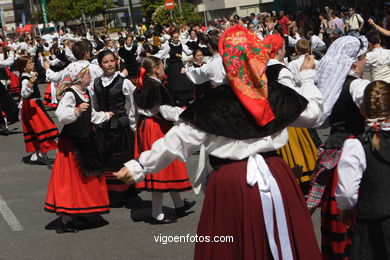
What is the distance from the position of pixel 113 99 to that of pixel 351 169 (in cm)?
402

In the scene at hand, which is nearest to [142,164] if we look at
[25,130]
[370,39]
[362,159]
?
[362,159]

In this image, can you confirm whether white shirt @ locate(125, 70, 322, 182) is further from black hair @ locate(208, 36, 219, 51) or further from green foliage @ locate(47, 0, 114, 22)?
green foliage @ locate(47, 0, 114, 22)

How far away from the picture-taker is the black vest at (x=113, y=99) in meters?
7.20

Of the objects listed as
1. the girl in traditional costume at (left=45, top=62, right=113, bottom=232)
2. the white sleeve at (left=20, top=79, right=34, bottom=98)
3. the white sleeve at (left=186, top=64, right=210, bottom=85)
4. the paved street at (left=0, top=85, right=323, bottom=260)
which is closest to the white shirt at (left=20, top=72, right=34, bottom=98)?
the white sleeve at (left=20, top=79, right=34, bottom=98)

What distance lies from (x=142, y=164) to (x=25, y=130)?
7318mm

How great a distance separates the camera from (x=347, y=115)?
4.43 meters

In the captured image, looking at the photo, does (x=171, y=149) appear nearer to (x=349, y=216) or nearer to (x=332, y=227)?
(x=349, y=216)

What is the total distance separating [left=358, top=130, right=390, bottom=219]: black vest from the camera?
365 cm

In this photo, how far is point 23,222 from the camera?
7.24 meters

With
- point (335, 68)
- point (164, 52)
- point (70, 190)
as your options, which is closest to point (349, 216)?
point (335, 68)

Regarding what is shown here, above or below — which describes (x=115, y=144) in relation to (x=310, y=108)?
below

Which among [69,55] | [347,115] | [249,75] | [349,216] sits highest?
[249,75]

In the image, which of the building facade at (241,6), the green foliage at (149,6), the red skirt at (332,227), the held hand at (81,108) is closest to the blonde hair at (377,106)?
the red skirt at (332,227)

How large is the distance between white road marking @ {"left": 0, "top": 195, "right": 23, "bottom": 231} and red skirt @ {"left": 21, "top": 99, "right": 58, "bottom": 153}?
2300 millimetres
